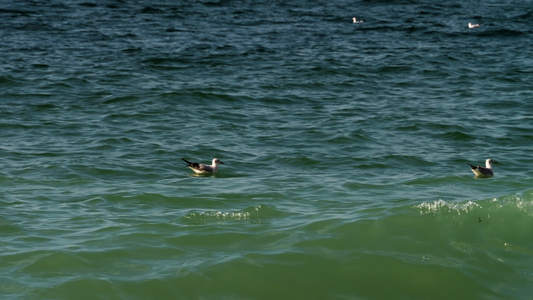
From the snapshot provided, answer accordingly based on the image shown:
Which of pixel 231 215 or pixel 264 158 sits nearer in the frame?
pixel 231 215

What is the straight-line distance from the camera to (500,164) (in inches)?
560

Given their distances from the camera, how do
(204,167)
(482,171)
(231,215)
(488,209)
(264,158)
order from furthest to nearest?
1. (264,158)
2. (204,167)
3. (482,171)
4. (488,209)
5. (231,215)

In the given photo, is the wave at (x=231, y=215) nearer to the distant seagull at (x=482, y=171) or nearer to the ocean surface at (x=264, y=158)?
the ocean surface at (x=264, y=158)

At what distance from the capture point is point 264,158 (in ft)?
47.2

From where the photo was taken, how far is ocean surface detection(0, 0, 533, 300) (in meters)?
8.65

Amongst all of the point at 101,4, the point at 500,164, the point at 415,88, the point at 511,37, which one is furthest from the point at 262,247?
the point at 101,4

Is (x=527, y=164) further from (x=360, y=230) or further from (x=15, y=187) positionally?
(x=15, y=187)

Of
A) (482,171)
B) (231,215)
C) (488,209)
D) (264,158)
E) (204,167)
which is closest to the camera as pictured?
(231,215)

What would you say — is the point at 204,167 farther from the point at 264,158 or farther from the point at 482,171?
the point at 482,171

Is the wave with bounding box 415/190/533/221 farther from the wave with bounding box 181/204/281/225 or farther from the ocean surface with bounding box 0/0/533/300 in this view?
the wave with bounding box 181/204/281/225

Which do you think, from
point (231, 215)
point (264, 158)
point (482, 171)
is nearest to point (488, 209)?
point (482, 171)

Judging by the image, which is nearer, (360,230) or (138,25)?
(360,230)

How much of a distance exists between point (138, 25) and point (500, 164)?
60.4 ft

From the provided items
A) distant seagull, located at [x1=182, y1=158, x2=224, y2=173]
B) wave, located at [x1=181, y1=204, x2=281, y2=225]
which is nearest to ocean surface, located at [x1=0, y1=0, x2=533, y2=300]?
wave, located at [x1=181, y1=204, x2=281, y2=225]
